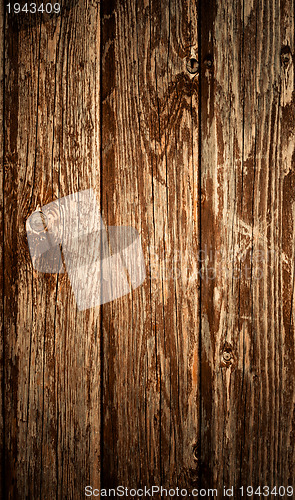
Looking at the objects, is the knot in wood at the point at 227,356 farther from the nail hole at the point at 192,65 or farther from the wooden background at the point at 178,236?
the nail hole at the point at 192,65

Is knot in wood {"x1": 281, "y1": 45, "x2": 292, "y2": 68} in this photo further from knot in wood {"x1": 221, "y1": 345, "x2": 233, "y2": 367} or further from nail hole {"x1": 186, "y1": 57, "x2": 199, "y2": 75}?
knot in wood {"x1": 221, "y1": 345, "x2": 233, "y2": 367}

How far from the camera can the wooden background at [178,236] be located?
905mm

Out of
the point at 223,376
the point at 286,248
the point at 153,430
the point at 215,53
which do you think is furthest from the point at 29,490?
the point at 215,53

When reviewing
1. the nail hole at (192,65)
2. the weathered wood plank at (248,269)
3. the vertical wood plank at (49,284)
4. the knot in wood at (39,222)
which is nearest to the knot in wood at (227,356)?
the weathered wood plank at (248,269)

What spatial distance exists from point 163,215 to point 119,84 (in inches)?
15.0

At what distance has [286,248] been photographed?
3.00 ft

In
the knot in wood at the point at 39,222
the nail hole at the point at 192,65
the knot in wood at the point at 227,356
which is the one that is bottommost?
the knot in wood at the point at 227,356

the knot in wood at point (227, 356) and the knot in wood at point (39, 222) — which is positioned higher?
the knot in wood at point (39, 222)

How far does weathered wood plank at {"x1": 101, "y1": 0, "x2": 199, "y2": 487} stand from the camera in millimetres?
905

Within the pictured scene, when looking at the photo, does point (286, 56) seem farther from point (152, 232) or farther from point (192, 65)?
point (152, 232)

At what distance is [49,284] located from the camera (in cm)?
93

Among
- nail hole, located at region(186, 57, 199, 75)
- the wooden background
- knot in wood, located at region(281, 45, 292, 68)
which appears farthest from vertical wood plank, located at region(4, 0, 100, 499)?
knot in wood, located at region(281, 45, 292, 68)

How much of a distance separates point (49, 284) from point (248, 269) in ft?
Result: 1.83

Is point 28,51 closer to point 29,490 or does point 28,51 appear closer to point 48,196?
point 48,196
